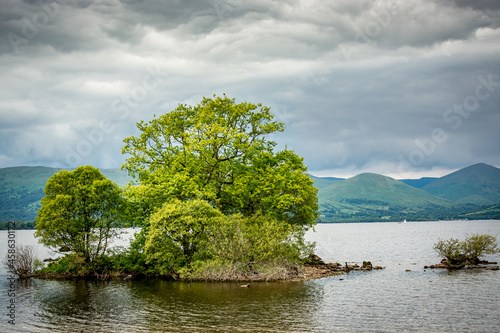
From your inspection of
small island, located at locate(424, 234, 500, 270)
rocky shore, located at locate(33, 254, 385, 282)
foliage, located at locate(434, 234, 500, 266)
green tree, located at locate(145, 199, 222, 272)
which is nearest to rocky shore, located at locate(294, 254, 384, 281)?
rocky shore, located at locate(33, 254, 385, 282)

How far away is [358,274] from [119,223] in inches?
1285

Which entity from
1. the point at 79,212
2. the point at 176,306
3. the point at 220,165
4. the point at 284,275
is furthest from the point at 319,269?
the point at 79,212

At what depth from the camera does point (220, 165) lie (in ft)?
175

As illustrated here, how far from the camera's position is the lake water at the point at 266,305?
26.4 metres

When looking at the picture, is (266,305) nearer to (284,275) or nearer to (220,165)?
(284,275)

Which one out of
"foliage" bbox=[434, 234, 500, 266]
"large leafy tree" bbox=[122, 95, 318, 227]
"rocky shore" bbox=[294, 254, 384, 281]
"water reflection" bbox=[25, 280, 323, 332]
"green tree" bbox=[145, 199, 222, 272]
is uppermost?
"large leafy tree" bbox=[122, 95, 318, 227]

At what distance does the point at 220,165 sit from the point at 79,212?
19.4m

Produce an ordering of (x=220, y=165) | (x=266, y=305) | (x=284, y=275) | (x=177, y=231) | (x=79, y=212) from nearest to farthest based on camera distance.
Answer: (x=266, y=305) → (x=284, y=275) → (x=177, y=231) → (x=79, y=212) → (x=220, y=165)

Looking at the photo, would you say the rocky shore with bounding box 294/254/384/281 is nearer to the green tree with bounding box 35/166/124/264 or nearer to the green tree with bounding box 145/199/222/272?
the green tree with bounding box 145/199/222/272

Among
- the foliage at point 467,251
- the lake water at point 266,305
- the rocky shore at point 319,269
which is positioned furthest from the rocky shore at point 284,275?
the foliage at point 467,251

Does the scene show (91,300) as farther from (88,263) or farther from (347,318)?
(347,318)

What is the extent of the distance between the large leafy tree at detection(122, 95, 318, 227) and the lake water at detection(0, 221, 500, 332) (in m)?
11.5

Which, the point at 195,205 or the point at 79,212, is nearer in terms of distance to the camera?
the point at 195,205

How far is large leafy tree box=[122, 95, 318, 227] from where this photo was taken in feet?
166
